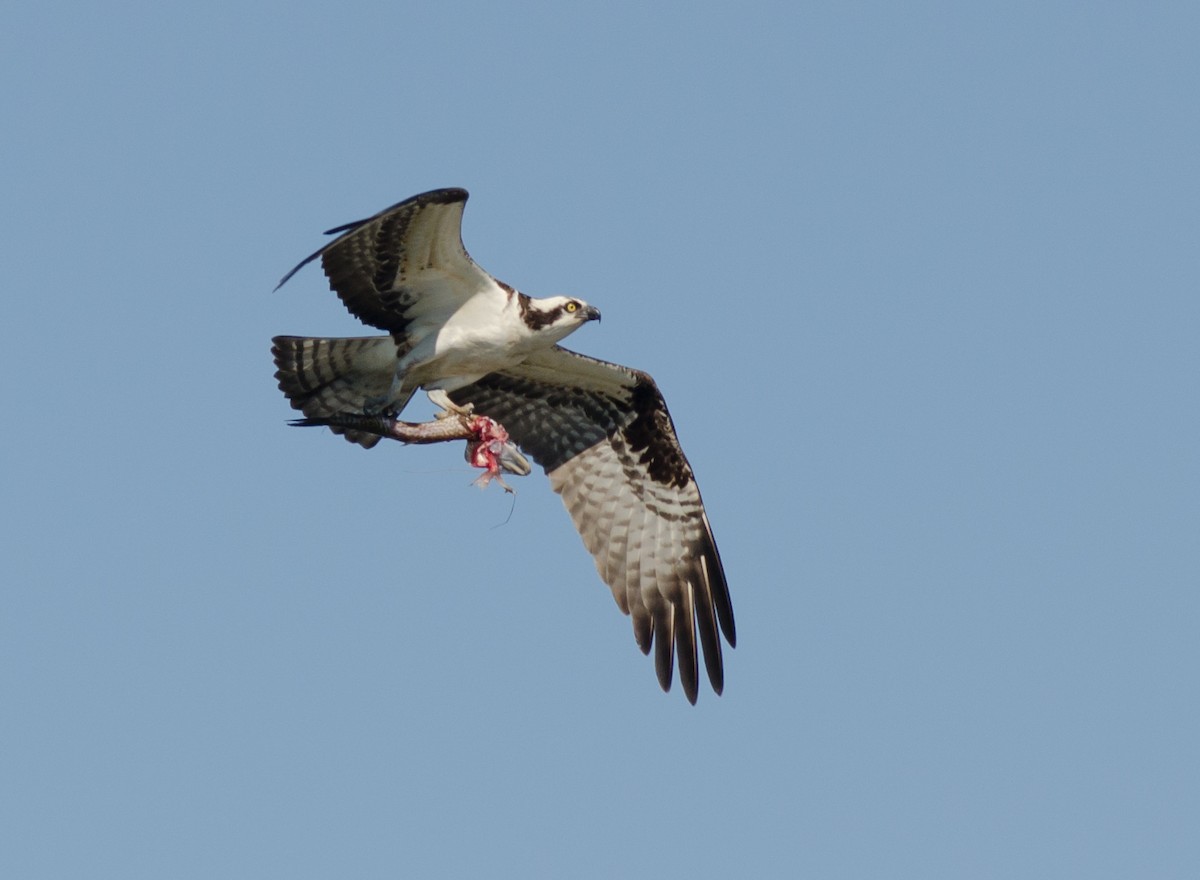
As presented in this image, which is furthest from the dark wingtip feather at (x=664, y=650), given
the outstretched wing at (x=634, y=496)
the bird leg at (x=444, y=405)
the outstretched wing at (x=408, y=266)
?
the outstretched wing at (x=408, y=266)

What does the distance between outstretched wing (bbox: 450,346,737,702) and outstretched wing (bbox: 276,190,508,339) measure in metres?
1.58

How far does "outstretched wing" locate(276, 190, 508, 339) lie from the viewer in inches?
497

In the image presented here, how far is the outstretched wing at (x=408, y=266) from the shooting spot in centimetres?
1263

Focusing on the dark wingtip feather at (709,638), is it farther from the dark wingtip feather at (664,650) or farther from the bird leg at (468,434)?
the bird leg at (468,434)

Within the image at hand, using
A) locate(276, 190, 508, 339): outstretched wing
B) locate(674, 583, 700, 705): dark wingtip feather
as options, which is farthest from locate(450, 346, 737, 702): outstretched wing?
locate(276, 190, 508, 339): outstretched wing

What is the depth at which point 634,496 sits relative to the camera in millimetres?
15695

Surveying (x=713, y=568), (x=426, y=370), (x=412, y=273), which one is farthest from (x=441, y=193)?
(x=713, y=568)

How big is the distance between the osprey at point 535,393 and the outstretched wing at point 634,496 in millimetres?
11

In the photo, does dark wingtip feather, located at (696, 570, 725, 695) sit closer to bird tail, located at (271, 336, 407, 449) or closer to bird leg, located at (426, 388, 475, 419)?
bird leg, located at (426, 388, 475, 419)

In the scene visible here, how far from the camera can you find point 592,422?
15523 mm

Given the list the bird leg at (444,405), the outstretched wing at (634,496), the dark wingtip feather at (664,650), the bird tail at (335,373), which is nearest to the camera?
the bird leg at (444,405)

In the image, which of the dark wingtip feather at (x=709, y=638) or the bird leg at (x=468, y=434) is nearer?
the bird leg at (x=468, y=434)

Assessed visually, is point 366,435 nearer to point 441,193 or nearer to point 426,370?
point 426,370

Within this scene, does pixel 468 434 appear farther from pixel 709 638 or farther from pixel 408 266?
pixel 709 638
